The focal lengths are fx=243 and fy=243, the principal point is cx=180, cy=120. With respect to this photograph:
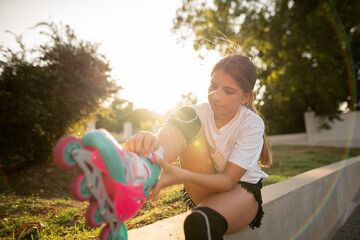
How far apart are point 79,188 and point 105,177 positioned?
0.43 ft

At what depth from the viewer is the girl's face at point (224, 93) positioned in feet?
5.37

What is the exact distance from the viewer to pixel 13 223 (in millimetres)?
2391

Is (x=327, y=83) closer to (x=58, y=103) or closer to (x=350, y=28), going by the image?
(x=350, y=28)

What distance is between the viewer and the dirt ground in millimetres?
4238

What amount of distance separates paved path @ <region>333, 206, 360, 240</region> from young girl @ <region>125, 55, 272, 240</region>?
89.2 inches

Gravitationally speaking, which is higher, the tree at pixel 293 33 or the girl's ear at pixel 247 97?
the tree at pixel 293 33

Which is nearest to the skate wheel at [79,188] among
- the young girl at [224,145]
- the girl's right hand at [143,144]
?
the girl's right hand at [143,144]

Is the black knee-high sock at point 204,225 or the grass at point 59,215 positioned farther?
the grass at point 59,215

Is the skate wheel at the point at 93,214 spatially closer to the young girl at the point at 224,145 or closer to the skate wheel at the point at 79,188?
the skate wheel at the point at 79,188

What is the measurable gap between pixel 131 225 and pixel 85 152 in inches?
60.5

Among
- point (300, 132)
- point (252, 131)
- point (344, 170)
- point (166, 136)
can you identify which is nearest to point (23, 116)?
point (166, 136)

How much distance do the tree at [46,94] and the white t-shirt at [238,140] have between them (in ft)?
14.7

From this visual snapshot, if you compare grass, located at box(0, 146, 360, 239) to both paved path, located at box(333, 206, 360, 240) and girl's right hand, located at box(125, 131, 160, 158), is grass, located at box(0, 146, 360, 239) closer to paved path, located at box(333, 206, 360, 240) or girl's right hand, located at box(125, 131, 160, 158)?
girl's right hand, located at box(125, 131, 160, 158)

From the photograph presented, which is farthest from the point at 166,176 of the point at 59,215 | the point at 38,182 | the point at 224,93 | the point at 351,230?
the point at 38,182
